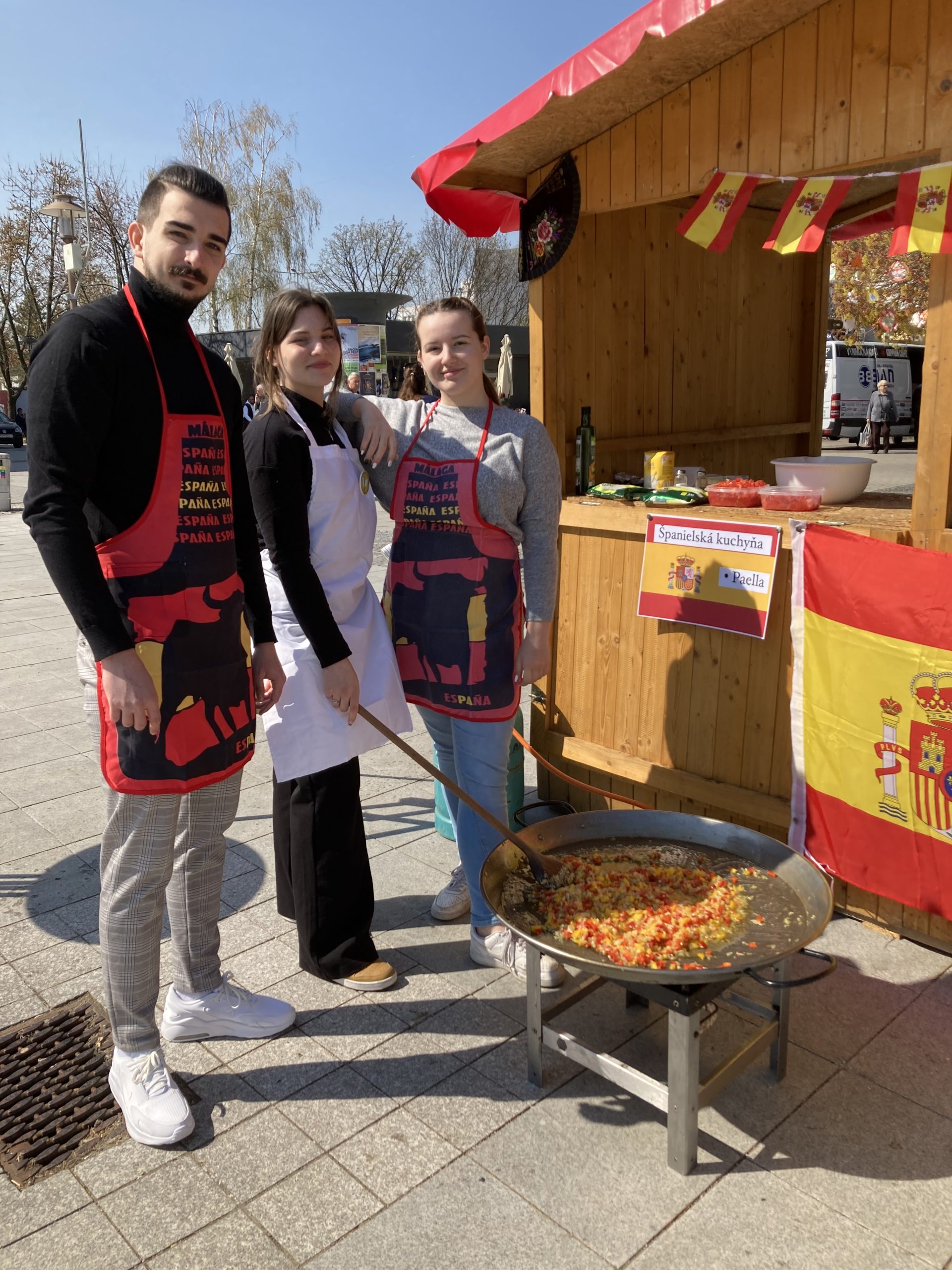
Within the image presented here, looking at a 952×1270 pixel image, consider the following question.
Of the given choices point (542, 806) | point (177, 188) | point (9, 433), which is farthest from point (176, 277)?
point (9, 433)

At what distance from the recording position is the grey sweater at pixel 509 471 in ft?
9.89

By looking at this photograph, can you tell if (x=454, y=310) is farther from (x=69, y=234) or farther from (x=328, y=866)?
(x=69, y=234)

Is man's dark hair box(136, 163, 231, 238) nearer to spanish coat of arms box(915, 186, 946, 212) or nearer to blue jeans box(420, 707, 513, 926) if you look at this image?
blue jeans box(420, 707, 513, 926)

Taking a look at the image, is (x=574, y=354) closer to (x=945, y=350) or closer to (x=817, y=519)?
(x=817, y=519)

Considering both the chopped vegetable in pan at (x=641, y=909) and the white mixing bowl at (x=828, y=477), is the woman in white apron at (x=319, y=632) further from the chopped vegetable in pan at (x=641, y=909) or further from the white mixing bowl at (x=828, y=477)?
the white mixing bowl at (x=828, y=477)

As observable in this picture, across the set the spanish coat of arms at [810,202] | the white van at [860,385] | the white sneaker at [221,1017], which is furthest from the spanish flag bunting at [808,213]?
the white van at [860,385]

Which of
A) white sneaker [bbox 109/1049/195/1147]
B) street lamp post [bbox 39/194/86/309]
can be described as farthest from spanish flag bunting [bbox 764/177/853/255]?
street lamp post [bbox 39/194/86/309]

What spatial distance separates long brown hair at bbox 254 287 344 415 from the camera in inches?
106

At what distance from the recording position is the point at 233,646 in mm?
2467

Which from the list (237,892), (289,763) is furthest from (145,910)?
(237,892)

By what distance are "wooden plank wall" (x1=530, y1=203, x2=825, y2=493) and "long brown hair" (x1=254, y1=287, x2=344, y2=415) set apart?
1.70 meters

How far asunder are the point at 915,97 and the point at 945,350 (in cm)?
78

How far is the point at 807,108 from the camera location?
3.21 m

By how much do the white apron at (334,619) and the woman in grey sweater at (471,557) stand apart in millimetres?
220
